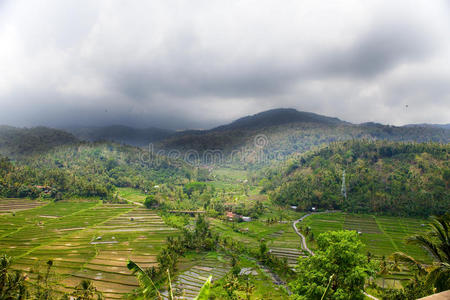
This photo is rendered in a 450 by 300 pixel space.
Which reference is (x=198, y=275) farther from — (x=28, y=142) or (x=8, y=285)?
(x=28, y=142)

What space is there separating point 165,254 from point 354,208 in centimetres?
5618

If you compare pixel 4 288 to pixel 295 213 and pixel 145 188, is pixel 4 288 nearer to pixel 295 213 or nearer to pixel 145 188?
pixel 295 213

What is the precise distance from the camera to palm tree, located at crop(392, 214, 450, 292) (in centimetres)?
650

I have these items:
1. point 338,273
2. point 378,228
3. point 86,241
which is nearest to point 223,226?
point 86,241

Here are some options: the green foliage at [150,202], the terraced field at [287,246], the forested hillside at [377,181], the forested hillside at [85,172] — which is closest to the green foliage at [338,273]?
the terraced field at [287,246]

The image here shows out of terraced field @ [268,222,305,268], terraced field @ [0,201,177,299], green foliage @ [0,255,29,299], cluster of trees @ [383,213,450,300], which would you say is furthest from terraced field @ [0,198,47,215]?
cluster of trees @ [383,213,450,300]

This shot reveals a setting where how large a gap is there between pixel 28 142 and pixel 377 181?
6370 inches

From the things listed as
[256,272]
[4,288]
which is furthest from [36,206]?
[256,272]

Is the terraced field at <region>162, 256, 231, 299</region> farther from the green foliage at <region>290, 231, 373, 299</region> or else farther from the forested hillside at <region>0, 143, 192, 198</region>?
the forested hillside at <region>0, 143, 192, 198</region>

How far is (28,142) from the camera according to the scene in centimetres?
11894

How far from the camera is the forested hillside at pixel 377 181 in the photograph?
60.5 metres

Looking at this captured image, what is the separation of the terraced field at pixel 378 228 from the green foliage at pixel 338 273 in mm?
31374

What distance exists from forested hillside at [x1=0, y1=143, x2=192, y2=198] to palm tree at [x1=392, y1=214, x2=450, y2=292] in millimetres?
80236

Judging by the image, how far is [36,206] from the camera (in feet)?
189
